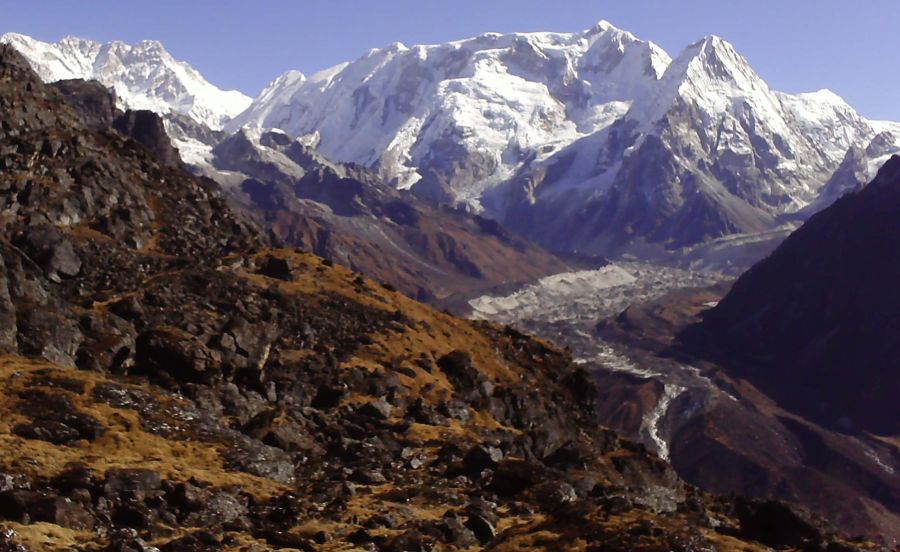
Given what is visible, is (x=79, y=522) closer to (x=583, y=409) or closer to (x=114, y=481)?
(x=114, y=481)

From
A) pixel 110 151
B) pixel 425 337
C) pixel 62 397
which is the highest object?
pixel 110 151

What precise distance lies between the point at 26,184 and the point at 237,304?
33.0m

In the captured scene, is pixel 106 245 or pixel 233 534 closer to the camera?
pixel 233 534

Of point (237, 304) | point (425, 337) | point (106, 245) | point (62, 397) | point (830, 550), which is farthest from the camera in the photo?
point (425, 337)

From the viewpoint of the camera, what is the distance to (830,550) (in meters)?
54.2

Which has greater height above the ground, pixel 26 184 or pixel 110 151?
pixel 110 151

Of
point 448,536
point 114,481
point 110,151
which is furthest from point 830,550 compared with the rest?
point 110,151

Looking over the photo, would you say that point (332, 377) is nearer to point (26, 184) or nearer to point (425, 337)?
point (425, 337)

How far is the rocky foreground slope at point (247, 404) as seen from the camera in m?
50.6

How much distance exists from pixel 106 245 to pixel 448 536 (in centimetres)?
7553

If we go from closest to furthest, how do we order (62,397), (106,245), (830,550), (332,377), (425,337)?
1. (830,550)
2. (62,397)
3. (332,377)
4. (106,245)
5. (425,337)

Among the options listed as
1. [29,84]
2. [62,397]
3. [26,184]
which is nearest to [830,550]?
[62,397]

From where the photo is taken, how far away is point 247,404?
259 ft

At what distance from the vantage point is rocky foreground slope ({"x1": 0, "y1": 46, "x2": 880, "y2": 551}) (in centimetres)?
5056
